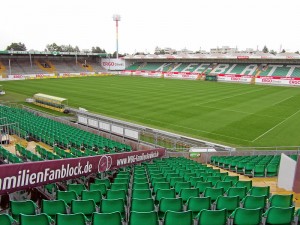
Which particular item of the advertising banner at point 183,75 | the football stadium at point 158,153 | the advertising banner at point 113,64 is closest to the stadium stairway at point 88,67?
the advertising banner at point 113,64

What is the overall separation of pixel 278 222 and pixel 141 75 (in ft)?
221

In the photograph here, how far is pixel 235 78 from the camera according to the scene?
56.0m

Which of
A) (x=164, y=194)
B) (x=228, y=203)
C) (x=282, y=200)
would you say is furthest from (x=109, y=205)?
(x=282, y=200)

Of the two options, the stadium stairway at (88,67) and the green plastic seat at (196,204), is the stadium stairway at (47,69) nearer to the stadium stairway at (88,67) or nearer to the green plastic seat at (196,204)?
the stadium stairway at (88,67)

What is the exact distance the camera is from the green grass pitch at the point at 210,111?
21.5m

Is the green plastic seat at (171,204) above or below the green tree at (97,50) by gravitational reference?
below

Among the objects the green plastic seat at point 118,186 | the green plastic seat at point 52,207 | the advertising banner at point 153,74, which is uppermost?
the advertising banner at point 153,74

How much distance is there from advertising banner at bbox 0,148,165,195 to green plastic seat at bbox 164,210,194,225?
3.03 m

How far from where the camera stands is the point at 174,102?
1329 inches

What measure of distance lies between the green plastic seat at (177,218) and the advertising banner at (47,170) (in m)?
3.03

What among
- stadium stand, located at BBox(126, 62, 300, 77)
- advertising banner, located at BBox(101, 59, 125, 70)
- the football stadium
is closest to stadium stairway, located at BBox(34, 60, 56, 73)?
the football stadium

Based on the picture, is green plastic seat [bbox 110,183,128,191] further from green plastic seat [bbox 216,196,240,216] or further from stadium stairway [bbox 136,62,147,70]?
stadium stairway [bbox 136,62,147,70]

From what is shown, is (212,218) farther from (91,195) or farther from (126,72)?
(126,72)

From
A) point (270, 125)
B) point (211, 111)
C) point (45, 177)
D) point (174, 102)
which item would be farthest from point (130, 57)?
point (45, 177)
